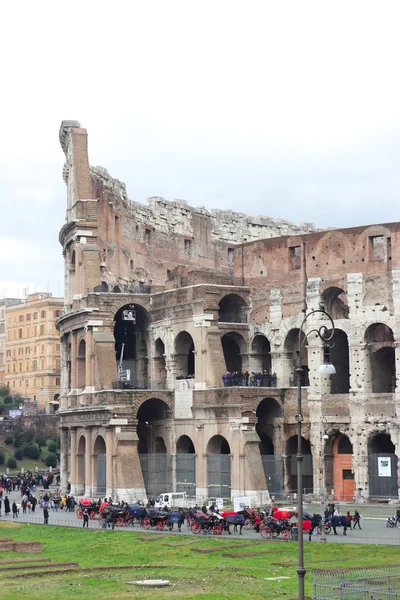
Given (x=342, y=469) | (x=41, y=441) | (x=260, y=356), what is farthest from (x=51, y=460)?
(x=342, y=469)

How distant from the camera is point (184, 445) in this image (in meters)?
60.8

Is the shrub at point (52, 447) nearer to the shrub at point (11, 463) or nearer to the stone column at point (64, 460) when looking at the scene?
the shrub at point (11, 463)

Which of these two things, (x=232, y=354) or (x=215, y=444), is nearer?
(x=215, y=444)

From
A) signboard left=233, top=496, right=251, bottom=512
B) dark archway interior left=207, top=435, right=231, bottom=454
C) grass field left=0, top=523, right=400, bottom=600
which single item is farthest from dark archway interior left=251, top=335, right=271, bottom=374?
grass field left=0, top=523, right=400, bottom=600

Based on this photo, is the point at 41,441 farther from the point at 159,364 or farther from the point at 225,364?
the point at 225,364

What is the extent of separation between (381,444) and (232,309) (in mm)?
12134

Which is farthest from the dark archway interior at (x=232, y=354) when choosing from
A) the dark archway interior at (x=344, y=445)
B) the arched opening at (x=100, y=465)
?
the arched opening at (x=100, y=465)

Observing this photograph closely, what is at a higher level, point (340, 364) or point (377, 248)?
point (377, 248)

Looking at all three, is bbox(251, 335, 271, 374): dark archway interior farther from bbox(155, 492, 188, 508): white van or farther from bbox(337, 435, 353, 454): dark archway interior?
bbox(155, 492, 188, 508): white van

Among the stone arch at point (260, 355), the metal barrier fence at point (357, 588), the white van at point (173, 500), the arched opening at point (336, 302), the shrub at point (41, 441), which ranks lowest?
the metal barrier fence at point (357, 588)

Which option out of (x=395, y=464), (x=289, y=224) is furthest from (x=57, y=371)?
(x=395, y=464)

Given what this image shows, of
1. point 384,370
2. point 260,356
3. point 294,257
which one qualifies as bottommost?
point 384,370

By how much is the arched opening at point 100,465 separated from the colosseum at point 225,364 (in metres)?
0.16

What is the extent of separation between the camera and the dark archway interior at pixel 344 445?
57.5 metres
